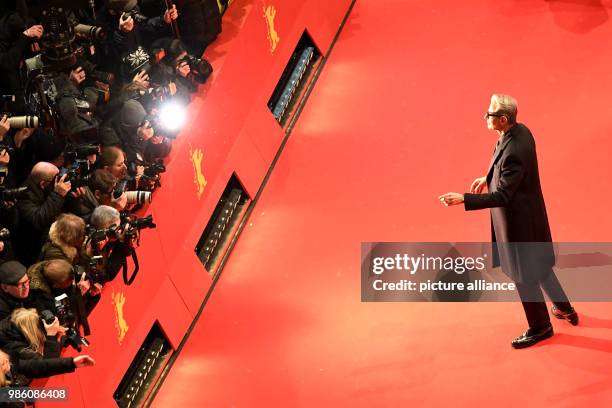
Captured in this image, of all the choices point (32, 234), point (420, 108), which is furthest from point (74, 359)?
point (420, 108)

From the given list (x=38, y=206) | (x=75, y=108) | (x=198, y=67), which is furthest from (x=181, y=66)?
(x=38, y=206)

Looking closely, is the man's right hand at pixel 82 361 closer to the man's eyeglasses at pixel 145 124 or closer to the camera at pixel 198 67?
the man's eyeglasses at pixel 145 124

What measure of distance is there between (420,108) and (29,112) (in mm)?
3133

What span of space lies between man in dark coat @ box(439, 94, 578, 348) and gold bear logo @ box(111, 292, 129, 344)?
1.95m

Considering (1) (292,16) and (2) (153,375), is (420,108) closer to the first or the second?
(1) (292,16)

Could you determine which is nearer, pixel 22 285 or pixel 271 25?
pixel 22 285

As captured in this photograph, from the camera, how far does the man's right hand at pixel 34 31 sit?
7.70 m

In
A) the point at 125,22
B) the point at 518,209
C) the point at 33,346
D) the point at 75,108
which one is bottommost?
the point at 33,346

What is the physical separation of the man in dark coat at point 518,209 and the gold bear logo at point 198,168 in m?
2.05

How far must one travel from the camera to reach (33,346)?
6.68 metres

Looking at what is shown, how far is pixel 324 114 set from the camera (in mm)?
9711

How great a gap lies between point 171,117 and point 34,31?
1.13m

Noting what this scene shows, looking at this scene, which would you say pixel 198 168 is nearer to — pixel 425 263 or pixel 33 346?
pixel 425 263

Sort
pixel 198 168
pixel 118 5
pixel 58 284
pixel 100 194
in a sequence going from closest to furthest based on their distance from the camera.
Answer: pixel 58 284, pixel 100 194, pixel 118 5, pixel 198 168
